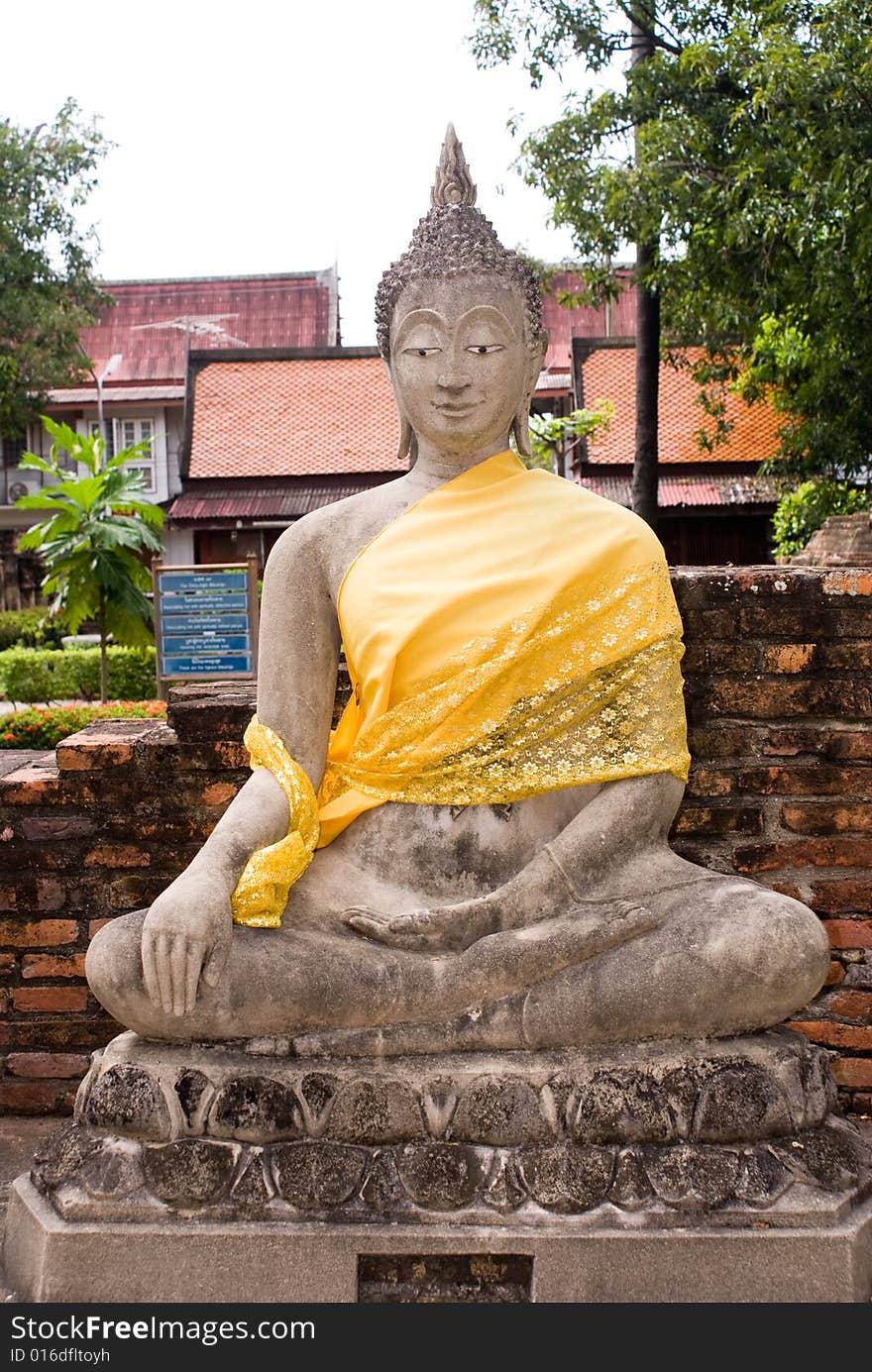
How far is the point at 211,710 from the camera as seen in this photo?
3645 mm

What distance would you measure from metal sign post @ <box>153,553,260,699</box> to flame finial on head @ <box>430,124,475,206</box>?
7.70 meters

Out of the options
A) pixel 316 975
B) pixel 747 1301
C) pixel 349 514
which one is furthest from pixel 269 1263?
pixel 349 514

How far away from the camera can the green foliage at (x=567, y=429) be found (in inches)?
635

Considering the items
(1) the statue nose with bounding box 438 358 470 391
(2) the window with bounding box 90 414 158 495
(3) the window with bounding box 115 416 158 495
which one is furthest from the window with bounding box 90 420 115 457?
(1) the statue nose with bounding box 438 358 470 391

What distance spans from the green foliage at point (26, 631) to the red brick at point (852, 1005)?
58.1 feet

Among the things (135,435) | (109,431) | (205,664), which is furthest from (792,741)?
(109,431)

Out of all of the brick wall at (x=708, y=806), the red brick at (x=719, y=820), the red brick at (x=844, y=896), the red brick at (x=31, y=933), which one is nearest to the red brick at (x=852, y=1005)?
the brick wall at (x=708, y=806)

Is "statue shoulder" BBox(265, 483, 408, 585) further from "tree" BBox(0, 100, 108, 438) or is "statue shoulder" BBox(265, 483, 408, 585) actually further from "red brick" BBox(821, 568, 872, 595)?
"tree" BBox(0, 100, 108, 438)

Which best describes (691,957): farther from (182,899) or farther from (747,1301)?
(182,899)

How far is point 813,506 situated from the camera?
13484 mm

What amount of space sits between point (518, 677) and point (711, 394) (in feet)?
53.1

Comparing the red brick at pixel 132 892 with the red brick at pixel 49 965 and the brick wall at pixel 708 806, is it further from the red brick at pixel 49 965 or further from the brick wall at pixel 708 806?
the red brick at pixel 49 965

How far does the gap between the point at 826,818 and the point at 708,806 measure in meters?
0.32

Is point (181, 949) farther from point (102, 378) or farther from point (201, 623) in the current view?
point (102, 378)
